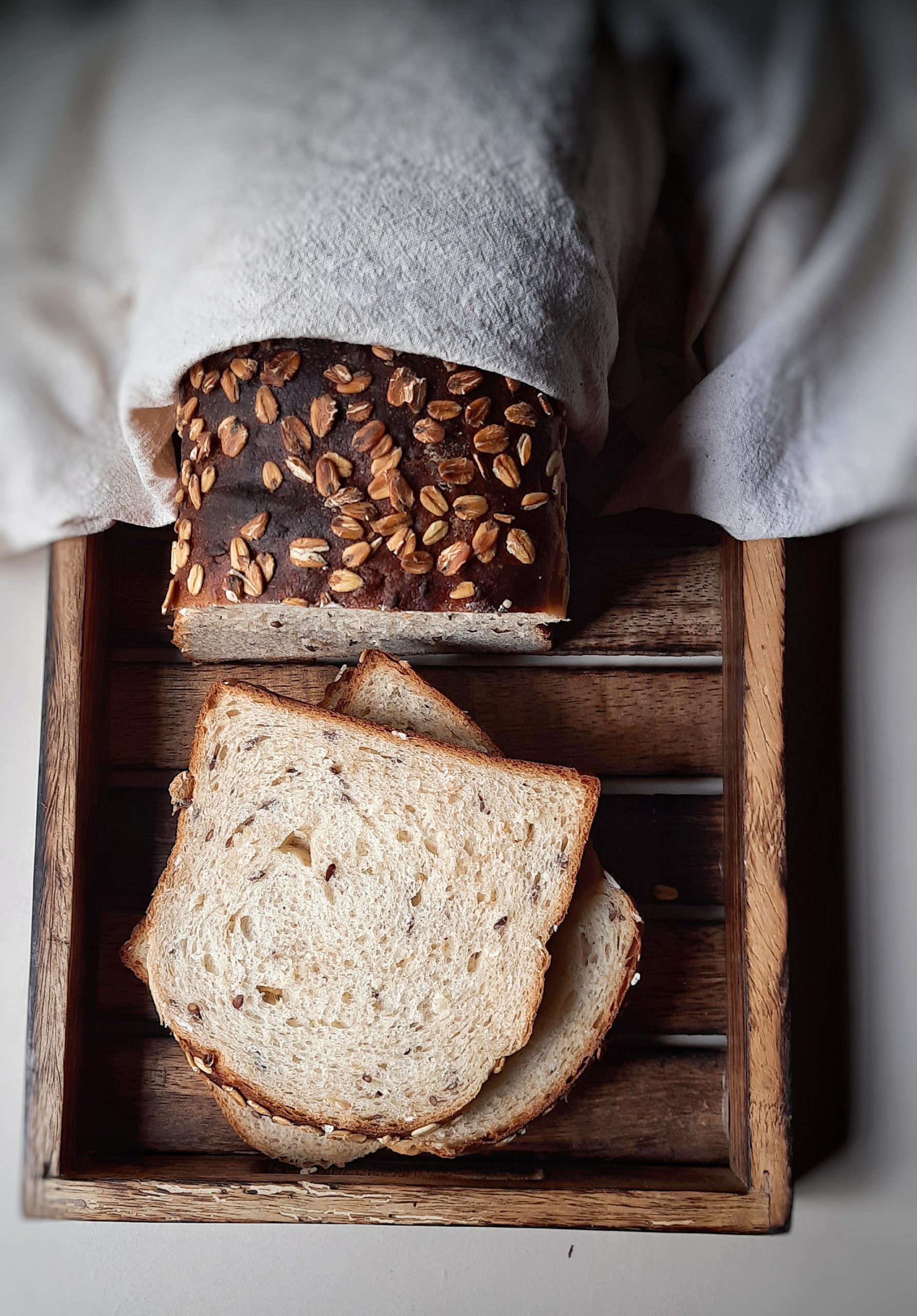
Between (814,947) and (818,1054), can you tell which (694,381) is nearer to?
(814,947)

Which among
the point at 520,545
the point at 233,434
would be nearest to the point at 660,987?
the point at 520,545

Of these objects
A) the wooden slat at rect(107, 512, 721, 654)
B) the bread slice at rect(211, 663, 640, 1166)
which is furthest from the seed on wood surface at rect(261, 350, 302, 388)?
the wooden slat at rect(107, 512, 721, 654)

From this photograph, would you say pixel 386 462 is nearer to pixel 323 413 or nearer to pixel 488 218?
pixel 323 413

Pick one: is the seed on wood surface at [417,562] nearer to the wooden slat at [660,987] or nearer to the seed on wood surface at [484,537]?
the seed on wood surface at [484,537]

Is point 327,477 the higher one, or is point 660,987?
point 327,477

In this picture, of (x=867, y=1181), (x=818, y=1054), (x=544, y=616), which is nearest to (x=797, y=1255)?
(x=867, y=1181)

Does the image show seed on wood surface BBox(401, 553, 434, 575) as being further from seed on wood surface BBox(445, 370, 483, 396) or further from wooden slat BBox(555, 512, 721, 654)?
wooden slat BBox(555, 512, 721, 654)

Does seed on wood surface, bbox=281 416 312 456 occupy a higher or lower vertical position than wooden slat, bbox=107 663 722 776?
higher
